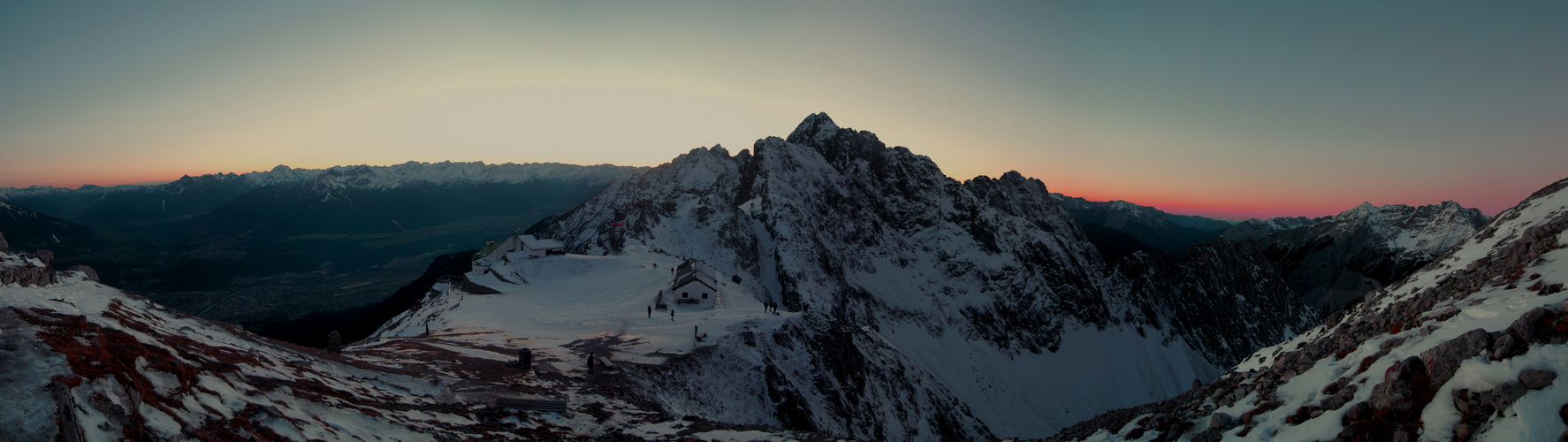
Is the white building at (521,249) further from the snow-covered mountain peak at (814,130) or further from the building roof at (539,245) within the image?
the snow-covered mountain peak at (814,130)

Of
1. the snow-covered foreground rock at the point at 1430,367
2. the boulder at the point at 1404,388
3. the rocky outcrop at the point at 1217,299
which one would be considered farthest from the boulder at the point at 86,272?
the rocky outcrop at the point at 1217,299

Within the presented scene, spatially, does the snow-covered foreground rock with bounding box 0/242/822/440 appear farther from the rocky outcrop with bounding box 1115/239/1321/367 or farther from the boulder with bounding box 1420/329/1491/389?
the rocky outcrop with bounding box 1115/239/1321/367

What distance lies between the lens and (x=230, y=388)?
1391 centimetres

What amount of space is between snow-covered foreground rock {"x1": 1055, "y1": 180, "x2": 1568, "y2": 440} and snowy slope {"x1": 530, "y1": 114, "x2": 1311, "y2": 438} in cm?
5701

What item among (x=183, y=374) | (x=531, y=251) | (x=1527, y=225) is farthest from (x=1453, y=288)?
(x=531, y=251)

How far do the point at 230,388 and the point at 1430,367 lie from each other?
77.3 ft

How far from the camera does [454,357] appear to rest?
28781 millimetres

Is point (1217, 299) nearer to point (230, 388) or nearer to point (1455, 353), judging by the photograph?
point (1455, 353)

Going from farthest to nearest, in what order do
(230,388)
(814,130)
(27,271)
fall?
1. (814,130)
2. (27,271)
3. (230,388)

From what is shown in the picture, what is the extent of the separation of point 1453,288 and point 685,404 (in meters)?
28.7

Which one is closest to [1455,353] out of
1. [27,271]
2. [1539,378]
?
[1539,378]

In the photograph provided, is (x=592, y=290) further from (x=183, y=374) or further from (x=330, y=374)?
(x=183, y=374)

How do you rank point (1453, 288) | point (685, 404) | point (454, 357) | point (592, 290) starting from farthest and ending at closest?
point (592, 290) → point (685, 404) → point (454, 357) → point (1453, 288)

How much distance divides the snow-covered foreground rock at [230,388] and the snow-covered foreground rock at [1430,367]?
1206 centimetres
